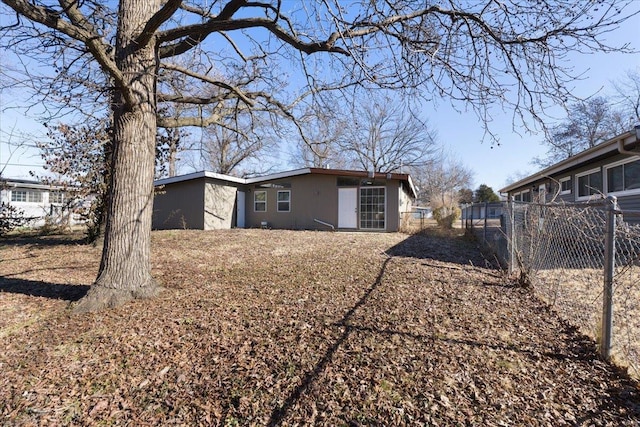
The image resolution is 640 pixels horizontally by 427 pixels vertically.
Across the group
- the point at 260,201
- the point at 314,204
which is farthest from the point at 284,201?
the point at 314,204

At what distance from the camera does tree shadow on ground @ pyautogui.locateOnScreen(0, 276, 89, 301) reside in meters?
4.49

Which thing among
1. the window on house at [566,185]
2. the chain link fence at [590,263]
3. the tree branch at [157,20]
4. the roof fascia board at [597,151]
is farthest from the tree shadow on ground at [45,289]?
the window on house at [566,185]

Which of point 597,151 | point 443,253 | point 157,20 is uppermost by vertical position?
point 157,20

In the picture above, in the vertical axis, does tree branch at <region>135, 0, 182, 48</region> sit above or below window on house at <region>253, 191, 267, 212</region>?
above

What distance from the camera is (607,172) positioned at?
8.69m

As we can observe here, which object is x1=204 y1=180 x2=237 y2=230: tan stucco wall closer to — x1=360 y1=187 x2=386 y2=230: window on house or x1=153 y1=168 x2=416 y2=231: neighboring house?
x1=153 y1=168 x2=416 y2=231: neighboring house

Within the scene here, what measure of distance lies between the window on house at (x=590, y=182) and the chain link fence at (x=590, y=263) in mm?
4581

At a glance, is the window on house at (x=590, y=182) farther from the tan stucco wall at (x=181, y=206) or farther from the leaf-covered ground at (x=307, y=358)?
the tan stucco wall at (x=181, y=206)

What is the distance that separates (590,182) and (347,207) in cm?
847

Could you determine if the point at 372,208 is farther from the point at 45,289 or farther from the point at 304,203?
the point at 45,289

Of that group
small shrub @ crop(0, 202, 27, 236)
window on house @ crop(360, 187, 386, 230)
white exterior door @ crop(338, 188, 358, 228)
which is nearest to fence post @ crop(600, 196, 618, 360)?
window on house @ crop(360, 187, 386, 230)

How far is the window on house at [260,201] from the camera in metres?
15.6

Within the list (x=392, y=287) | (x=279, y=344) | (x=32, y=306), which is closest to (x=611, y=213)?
(x=392, y=287)

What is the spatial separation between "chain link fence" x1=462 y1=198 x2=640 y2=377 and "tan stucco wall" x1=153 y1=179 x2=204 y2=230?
1181 centimetres
